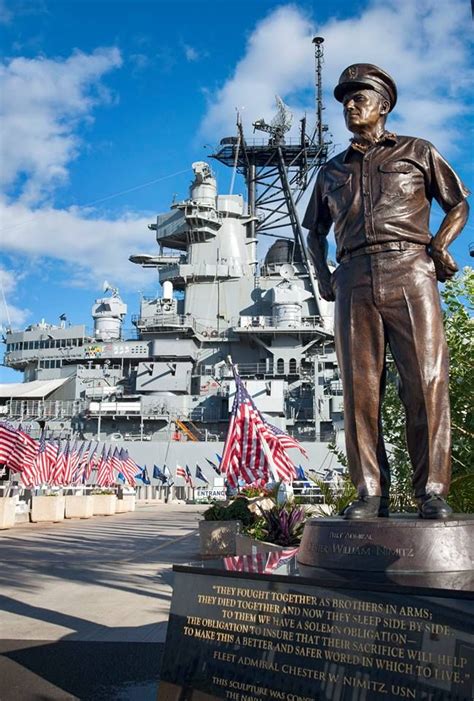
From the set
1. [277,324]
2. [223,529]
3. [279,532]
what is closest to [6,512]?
[223,529]

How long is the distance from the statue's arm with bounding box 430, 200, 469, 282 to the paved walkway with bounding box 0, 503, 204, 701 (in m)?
3.30

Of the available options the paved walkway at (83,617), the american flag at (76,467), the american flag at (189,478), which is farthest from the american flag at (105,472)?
the paved walkway at (83,617)

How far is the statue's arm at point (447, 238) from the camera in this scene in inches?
170

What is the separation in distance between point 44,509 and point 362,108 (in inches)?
750

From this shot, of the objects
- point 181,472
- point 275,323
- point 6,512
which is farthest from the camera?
point 275,323

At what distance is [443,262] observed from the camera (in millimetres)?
4309

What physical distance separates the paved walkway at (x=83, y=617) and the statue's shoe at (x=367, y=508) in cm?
165

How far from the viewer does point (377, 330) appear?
4359 mm

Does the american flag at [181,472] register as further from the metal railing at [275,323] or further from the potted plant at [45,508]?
the potted plant at [45,508]

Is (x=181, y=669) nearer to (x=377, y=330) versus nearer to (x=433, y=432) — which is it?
(x=433, y=432)

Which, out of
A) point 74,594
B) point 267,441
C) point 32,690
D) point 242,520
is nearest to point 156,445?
Result: point 267,441

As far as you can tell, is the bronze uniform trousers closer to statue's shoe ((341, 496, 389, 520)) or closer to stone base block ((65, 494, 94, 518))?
statue's shoe ((341, 496, 389, 520))

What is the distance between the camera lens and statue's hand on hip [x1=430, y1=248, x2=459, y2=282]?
4297mm

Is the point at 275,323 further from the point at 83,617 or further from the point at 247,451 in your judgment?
the point at 83,617
